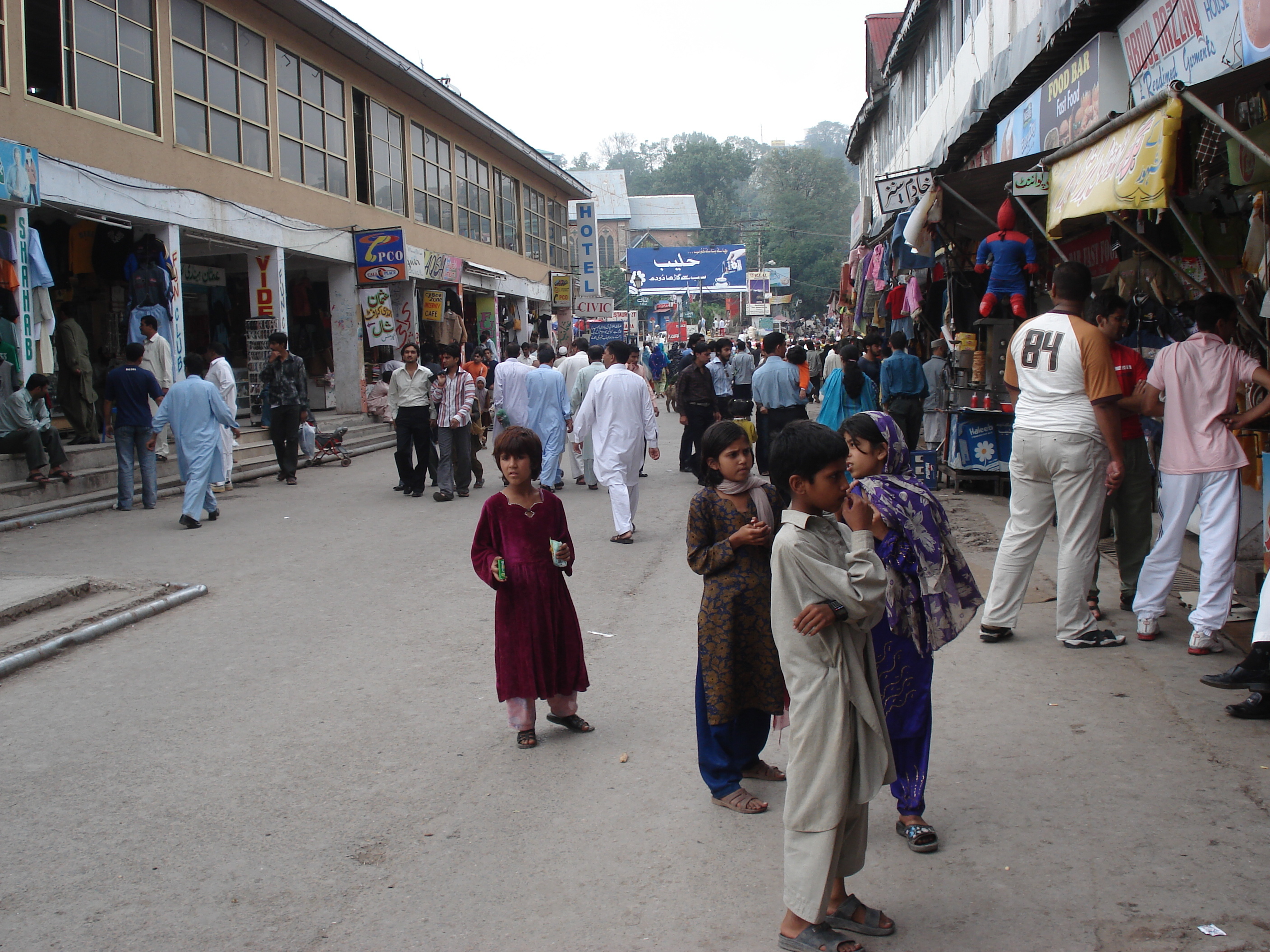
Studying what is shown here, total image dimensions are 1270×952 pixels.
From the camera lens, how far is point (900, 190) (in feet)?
37.2

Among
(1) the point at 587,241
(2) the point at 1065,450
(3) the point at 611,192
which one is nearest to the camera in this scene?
(2) the point at 1065,450

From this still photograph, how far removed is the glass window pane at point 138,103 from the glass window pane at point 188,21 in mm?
1170

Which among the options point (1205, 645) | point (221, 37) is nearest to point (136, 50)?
point (221, 37)

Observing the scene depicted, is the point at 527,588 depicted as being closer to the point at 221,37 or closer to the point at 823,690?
the point at 823,690

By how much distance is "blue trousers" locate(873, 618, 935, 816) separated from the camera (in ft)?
11.3

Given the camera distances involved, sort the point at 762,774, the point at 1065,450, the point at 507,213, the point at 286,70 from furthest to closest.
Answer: the point at 507,213, the point at 286,70, the point at 1065,450, the point at 762,774

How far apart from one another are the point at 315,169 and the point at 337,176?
972 millimetres

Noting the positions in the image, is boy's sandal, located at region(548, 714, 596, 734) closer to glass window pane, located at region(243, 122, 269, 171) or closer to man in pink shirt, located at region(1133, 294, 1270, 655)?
man in pink shirt, located at region(1133, 294, 1270, 655)

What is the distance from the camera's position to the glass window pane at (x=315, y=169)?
62.4ft

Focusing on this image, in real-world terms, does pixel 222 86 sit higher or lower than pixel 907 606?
higher

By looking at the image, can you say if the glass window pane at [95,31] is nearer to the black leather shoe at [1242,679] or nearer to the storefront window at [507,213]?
the black leather shoe at [1242,679]

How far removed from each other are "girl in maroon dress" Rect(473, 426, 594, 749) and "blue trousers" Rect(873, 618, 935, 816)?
156cm

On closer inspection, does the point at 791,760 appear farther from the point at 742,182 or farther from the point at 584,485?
the point at 742,182

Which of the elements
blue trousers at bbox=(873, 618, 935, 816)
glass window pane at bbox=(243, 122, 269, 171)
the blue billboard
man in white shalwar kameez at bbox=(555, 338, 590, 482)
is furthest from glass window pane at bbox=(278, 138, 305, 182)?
the blue billboard
